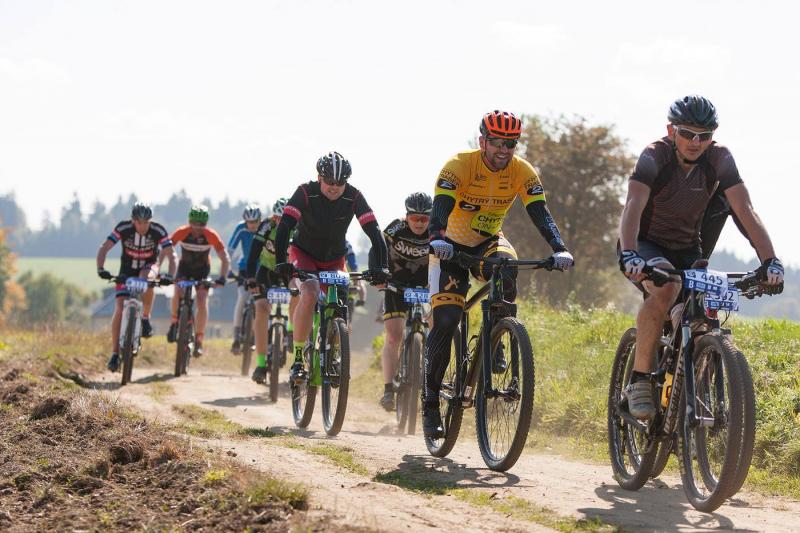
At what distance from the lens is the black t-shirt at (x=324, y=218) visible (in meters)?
10.7

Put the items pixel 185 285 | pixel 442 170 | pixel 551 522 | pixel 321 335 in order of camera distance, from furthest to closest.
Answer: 1. pixel 185 285
2. pixel 321 335
3. pixel 442 170
4. pixel 551 522

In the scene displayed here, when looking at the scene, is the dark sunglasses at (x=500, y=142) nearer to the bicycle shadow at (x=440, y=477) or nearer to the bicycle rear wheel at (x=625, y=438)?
the bicycle rear wheel at (x=625, y=438)

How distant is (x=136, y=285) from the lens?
1494cm

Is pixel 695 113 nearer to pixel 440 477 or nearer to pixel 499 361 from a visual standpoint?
pixel 499 361

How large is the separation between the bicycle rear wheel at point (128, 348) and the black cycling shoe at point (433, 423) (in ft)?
24.9

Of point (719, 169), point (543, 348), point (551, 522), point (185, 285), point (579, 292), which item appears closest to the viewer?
point (551, 522)

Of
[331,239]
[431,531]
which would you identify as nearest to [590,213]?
[331,239]

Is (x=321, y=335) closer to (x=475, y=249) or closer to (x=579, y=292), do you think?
(x=475, y=249)

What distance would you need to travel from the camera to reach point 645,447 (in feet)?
22.9

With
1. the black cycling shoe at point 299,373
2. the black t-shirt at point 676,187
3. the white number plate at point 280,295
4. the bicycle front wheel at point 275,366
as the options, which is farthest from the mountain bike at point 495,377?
the bicycle front wheel at point 275,366

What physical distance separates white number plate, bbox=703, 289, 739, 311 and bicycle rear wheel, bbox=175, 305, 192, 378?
38.8 ft

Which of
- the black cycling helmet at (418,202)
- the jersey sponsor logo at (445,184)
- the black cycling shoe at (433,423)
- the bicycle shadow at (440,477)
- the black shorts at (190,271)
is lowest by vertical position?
the bicycle shadow at (440,477)

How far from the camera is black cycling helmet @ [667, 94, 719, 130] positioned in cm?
654

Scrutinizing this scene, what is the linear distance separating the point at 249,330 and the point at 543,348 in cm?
566
